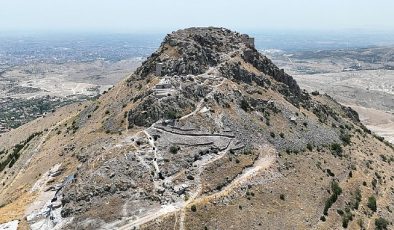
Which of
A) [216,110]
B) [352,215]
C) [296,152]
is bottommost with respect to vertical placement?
[352,215]

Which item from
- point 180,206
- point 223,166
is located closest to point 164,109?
point 223,166

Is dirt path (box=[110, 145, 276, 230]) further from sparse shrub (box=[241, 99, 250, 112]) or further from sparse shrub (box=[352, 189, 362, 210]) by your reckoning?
sparse shrub (box=[352, 189, 362, 210])

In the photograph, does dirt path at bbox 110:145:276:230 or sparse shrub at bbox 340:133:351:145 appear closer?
dirt path at bbox 110:145:276:230

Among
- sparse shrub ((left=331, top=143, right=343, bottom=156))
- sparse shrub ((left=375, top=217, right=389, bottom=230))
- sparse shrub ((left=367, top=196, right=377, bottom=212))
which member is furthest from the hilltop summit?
sparse shrub ((left=375, top=217, right=389, bottom=230))

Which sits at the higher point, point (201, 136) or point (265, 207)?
point (201, 136)

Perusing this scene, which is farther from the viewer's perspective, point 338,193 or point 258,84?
point 258,84

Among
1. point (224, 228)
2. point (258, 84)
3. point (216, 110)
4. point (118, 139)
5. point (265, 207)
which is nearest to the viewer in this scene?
point (224, 228)

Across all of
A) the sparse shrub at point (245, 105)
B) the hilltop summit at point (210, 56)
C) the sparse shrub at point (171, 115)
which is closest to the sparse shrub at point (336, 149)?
the sparse shrub at point (245, 105)

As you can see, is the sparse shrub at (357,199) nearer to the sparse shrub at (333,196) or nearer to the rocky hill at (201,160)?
the rocky hill at (201,160)

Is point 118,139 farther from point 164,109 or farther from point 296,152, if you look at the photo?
point 296,152
